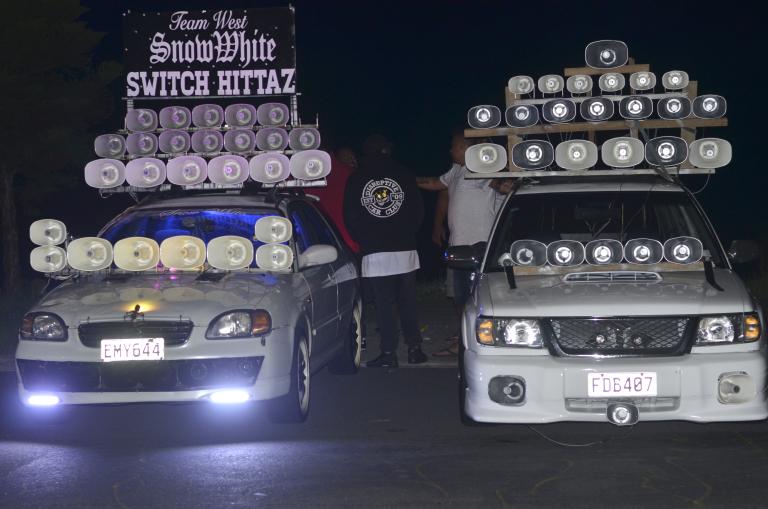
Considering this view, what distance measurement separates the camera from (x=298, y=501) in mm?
6016

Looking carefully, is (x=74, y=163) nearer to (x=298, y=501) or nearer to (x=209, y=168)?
(x=209, y=168)

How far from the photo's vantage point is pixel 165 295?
7852mm

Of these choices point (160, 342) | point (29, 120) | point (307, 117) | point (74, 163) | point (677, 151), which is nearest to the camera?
point (160, 342)

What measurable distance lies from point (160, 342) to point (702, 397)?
3.19 meters

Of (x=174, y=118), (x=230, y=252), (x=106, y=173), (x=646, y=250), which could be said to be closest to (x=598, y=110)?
(x=646, y=250)

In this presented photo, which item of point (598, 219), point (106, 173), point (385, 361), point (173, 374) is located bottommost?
point (385, 361)

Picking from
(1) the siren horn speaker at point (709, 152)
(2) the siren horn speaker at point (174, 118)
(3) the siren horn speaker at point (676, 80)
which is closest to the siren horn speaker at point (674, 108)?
(1) the siren horn speaker at point (709, 152)

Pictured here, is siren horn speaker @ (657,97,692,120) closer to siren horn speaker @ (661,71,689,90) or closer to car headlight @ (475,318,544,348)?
siren horn speaker @ (661,71,689,90)

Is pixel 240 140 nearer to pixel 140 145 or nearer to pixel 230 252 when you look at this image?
pixel 140 145

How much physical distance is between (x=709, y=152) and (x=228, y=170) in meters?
4.02

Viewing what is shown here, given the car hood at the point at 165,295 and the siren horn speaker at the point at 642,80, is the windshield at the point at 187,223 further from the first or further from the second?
the siren horn speaker at the point at 642,80

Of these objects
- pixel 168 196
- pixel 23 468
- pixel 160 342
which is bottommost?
pixel 23 468

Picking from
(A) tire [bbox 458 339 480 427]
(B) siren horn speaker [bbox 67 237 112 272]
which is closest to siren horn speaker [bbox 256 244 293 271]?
(B) siren horn speaker [bbox 67 237 112 272]

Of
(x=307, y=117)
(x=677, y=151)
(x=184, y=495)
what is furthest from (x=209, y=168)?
(x=307, y=117)
